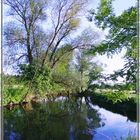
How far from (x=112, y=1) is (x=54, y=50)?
1.35 ft

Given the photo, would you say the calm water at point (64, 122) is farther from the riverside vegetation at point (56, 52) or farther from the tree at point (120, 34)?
the tree at point (120, 34)

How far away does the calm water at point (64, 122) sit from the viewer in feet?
4.71

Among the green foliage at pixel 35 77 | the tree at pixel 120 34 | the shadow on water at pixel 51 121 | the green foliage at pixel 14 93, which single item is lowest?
the shadow on water at pixel 51 121

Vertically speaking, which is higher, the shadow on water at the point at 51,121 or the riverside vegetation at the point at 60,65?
the riverside vegetation at the point at 60,65

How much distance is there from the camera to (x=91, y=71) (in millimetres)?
1438

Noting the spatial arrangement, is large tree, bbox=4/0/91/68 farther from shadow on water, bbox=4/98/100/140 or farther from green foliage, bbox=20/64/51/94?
shadow on water, bbox=4/98/100/140

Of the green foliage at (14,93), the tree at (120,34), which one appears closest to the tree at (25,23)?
the green foliage at (14,93)

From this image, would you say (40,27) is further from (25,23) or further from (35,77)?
(35,77)

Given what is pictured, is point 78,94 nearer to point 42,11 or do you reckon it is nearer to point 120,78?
point 120,78

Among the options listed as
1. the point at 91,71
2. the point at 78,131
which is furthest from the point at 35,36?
the point at 78,131

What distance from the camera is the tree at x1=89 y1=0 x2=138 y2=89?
144cm

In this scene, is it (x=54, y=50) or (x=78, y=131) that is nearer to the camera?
(x=54, y=50)

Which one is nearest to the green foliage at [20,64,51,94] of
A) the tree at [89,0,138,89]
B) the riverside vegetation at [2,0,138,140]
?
the riverside vegetation at [2,0,138,140]

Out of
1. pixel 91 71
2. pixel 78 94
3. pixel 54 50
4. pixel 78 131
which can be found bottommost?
pixel 78 131
